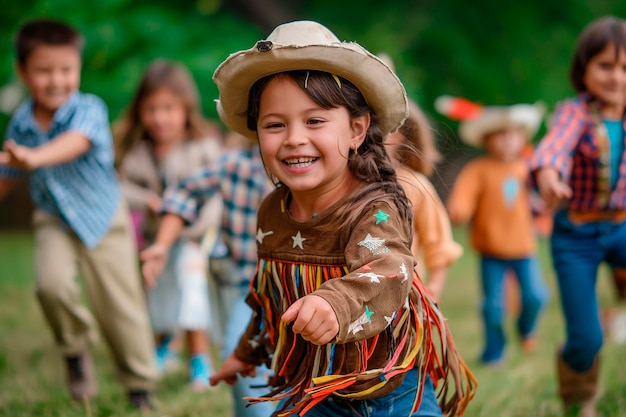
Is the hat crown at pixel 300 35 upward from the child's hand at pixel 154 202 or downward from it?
upward

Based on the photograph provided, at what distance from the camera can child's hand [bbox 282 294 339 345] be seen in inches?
81.7

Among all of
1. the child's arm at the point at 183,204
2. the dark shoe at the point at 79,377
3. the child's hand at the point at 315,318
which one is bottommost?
the dark shoe at the point at 79,377

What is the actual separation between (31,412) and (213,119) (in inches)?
278

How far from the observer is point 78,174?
4.35m

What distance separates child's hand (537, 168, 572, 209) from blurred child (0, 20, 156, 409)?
225 cm

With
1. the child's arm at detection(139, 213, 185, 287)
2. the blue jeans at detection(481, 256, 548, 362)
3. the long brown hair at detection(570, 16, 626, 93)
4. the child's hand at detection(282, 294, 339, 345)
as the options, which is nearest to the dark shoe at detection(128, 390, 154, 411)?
the child's arm at detection(139, 213, 185, 287)

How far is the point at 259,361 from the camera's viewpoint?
2896 millimetres

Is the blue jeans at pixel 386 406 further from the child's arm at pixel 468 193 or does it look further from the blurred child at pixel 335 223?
the child's arm at pixel 468 193

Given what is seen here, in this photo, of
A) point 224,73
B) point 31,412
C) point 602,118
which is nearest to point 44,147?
point 31,412

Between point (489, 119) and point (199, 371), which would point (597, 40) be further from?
point (199, 371)

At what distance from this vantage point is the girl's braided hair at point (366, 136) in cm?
244

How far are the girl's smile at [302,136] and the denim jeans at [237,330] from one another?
2.53ft

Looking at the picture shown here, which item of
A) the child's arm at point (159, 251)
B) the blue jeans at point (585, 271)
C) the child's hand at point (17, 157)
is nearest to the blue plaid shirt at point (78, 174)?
the child's hand at point (17, 157)

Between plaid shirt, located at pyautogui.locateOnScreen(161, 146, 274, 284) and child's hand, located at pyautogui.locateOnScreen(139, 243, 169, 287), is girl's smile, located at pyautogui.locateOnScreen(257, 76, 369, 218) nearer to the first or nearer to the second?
child's hand, located at pyautogui.locateOnScreen(139, 243, 169, 287)
